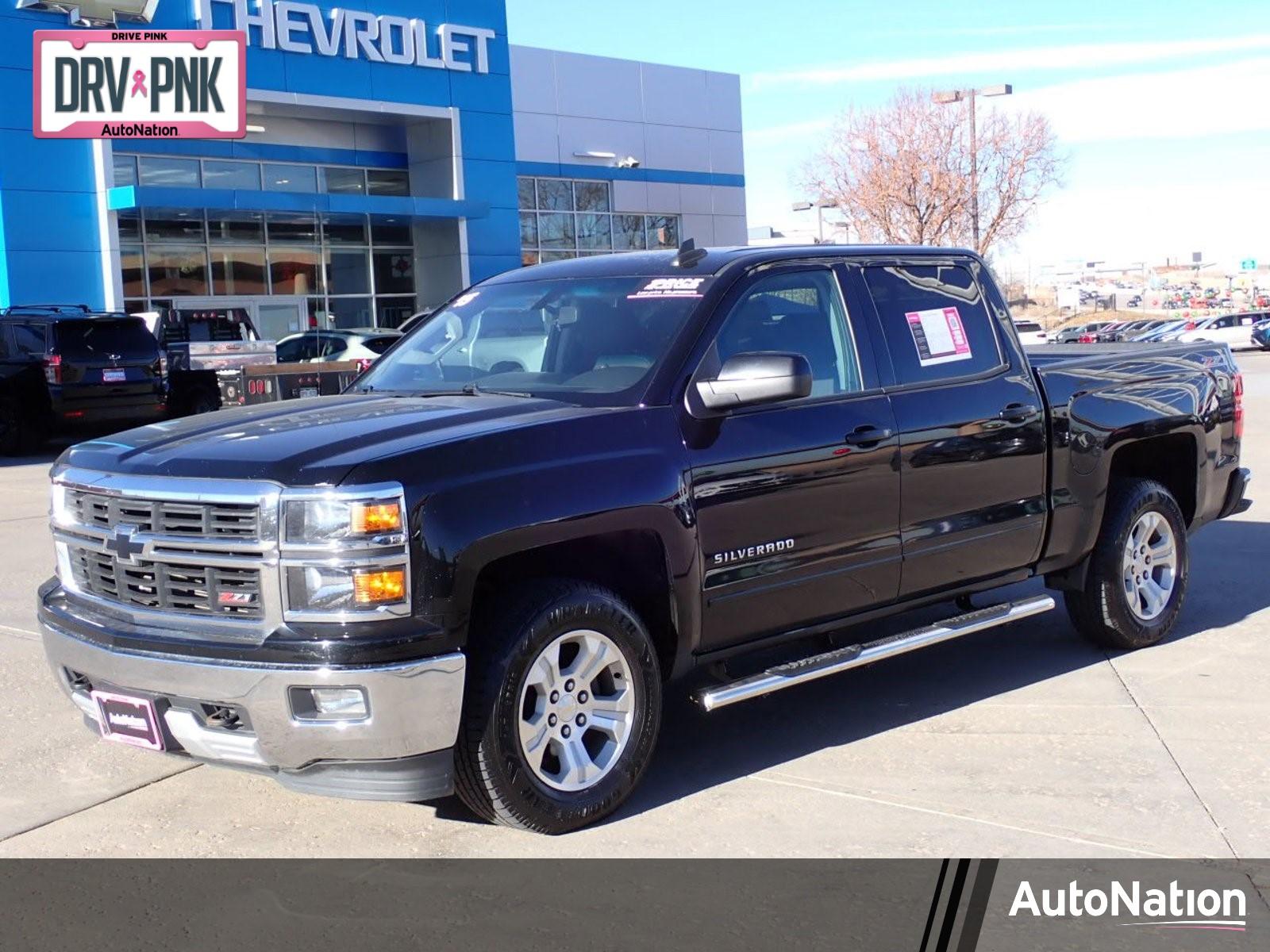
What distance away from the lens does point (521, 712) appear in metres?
4.44

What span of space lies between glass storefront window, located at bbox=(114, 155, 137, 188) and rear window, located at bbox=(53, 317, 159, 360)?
10.1 meters

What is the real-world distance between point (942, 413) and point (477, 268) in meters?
28.6

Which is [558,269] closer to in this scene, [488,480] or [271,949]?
[488,480]

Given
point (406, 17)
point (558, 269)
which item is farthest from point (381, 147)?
point (558, 269)

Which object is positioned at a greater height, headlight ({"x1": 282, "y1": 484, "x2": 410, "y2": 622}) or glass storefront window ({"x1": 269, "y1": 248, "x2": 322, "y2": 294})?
glass storefront window ({"x1": 269, "y1": 248, "x2": 322, "y2": 294})

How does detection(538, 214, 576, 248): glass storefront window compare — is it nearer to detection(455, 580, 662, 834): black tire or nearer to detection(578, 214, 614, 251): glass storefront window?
detection(578, 214, 614, 251): glass storefront window

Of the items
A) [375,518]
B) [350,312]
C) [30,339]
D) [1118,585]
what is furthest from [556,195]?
[375,518]

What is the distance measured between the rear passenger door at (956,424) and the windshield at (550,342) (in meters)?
1.01

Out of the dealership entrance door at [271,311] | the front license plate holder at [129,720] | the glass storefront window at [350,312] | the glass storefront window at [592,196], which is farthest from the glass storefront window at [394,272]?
the front license plate holder at [129,720]

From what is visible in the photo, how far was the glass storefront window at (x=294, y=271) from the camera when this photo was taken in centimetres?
3166

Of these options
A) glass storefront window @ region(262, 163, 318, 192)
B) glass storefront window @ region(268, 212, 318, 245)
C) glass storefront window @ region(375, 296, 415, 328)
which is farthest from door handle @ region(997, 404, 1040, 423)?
glass storefront window @ region(375, 296, 415, 328)

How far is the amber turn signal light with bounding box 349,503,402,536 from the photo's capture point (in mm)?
4133

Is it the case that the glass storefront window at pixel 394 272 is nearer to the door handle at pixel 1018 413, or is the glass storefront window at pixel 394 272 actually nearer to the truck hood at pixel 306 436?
the door handle at pixel 1018 413

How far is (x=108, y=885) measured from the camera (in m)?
4.30
